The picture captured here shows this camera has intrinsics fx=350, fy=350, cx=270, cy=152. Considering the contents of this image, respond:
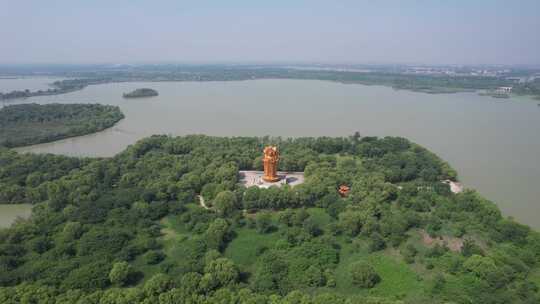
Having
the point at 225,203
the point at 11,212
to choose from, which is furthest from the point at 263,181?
the point at 11,212

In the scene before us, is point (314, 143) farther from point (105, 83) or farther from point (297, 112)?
point (105, 83)

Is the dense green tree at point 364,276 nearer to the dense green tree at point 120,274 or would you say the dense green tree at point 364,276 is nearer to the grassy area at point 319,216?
the grassy area at point 319,216

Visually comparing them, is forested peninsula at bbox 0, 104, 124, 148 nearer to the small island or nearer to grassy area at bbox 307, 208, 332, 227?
the small island

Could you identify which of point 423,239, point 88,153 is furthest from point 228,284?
point 88,153

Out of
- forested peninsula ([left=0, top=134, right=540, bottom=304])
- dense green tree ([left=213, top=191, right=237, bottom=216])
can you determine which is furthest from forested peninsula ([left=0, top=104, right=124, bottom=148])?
dense green tree ([left=213, top=191, right=237, bottom=216])

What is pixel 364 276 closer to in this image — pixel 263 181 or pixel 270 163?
pixel 270 163
